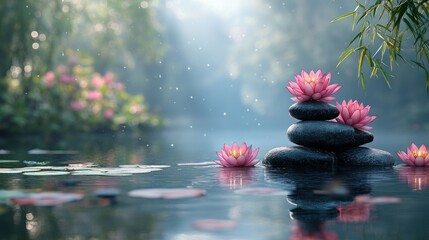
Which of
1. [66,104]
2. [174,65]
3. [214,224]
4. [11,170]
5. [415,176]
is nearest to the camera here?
[214,224]

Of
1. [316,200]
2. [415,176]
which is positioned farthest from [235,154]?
[316,200]

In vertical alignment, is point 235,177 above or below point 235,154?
below

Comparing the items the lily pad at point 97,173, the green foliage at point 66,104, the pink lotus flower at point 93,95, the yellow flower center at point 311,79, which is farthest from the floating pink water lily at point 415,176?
the pink lotus flower at point 93,95

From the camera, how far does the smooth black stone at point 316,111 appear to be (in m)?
9.42

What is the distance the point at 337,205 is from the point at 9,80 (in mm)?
16639

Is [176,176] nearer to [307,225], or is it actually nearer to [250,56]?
[307,225]

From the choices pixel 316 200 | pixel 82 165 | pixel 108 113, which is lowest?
pixel 316 200

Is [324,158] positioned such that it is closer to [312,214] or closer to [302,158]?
[302,158]

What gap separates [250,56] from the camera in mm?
40125

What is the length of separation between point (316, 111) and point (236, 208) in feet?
13.4

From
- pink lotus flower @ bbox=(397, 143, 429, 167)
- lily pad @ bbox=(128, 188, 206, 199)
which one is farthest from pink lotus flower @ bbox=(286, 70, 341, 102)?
lily pad @ bbox=(128, 188, 206, 199)

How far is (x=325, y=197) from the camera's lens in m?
6.08

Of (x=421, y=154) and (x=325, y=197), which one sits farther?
(x=421, y=154)

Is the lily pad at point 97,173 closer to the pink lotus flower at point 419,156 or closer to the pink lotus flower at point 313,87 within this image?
the pink lotus flower at point 313,87
